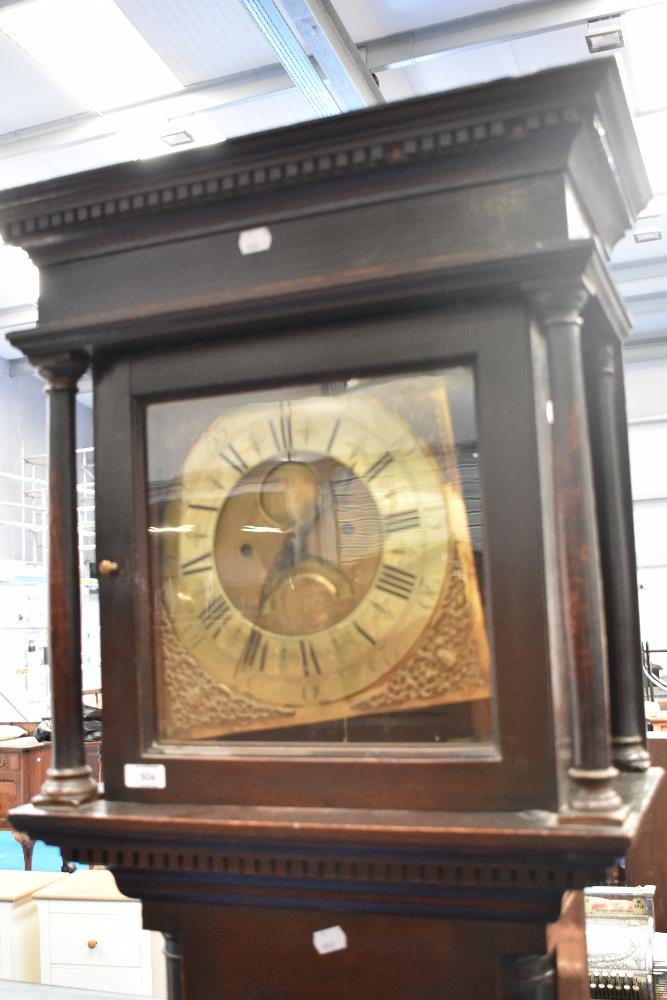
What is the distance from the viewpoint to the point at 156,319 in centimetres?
93

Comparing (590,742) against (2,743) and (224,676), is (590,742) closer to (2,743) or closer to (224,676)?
(224,676)

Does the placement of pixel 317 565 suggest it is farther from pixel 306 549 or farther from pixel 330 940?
pixel 330 940

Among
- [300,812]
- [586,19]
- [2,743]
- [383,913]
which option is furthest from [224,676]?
[2,743]

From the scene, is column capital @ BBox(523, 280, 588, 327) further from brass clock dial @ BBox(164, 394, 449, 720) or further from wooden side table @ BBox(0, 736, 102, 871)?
wooden side table @ BBox(0, 736, 102, 871)

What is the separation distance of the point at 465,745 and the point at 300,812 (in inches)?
5.8

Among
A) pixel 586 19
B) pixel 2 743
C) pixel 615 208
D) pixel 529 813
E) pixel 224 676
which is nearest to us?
pixel 529 813

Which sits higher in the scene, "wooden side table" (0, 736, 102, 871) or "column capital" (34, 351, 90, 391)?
"column capital" (34, 351, 90, 391)

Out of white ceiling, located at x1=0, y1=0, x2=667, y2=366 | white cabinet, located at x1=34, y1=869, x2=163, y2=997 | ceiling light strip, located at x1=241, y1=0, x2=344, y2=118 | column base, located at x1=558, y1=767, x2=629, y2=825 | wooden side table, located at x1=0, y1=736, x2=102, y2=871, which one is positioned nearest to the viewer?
column base, located at x1=558, y1=767, x2=629, y2=825

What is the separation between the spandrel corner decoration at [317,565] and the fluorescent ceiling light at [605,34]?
3.88 m

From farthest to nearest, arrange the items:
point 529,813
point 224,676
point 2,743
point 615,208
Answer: point 2,743
point 615,208
point 224,676
point 529,813

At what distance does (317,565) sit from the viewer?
906mm

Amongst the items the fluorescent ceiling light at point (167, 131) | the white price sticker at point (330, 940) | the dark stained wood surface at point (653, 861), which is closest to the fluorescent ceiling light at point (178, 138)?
the fluorescent ceiling light at point (167, 131)

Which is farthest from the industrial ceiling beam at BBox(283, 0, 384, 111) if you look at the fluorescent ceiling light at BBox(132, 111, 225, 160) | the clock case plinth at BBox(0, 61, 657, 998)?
the clock case plinth at BBox(0, 61, 657, 998)

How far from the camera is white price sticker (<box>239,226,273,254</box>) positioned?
92cm
